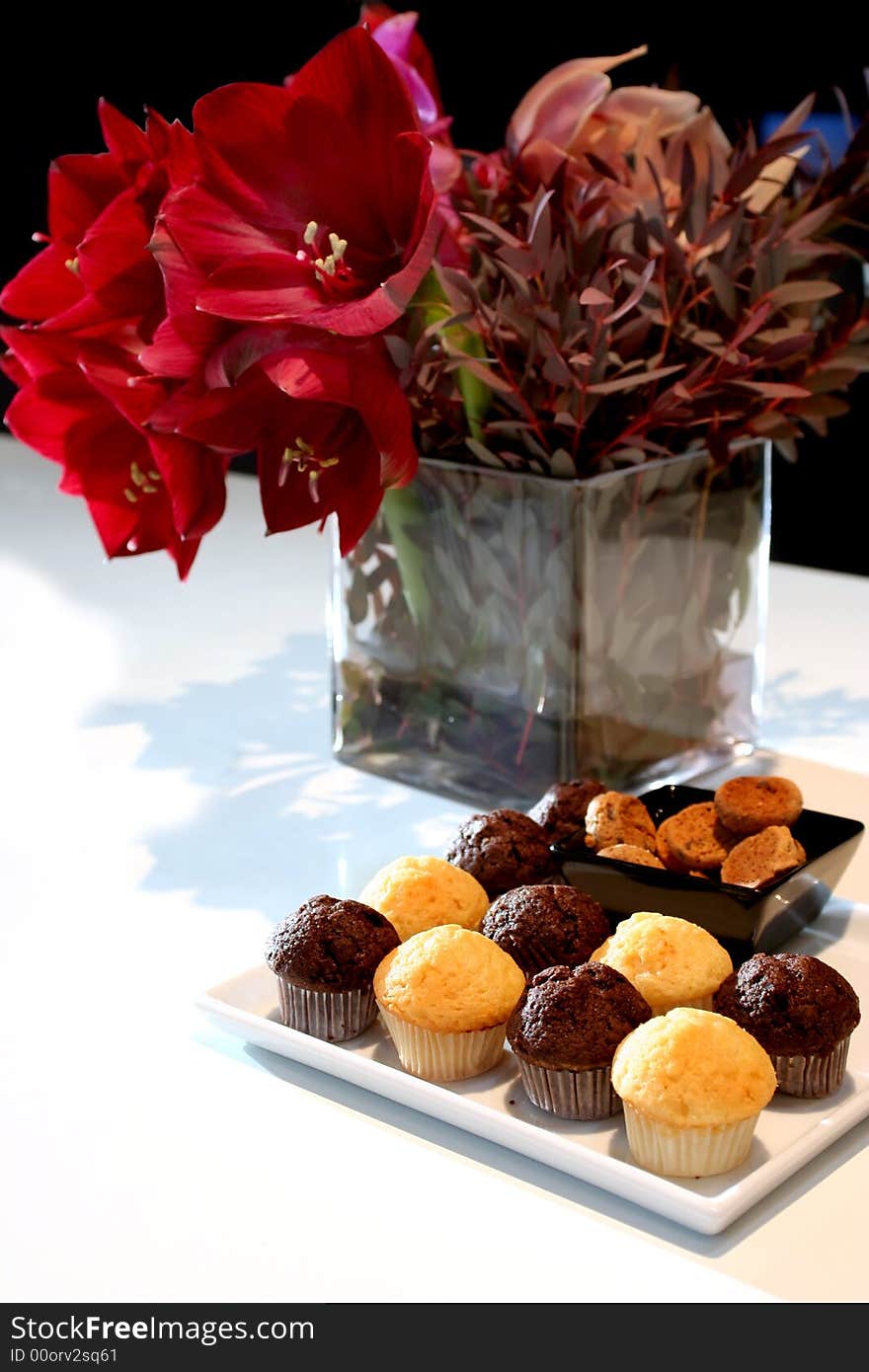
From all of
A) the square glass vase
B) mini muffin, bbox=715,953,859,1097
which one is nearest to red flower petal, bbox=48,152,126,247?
the square glass vase

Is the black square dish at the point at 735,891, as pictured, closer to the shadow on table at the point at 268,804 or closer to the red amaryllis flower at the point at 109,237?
the shadow on table at the point at 268,804

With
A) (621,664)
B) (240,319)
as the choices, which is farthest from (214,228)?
(621,664)

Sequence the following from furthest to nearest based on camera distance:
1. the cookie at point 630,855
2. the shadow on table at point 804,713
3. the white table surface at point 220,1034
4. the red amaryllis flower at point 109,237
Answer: the shadow on table at point 804,713 < the red amaryllis flower at point 109,237 < the cookie at point 630,855 < the white table surface at point 220,1034

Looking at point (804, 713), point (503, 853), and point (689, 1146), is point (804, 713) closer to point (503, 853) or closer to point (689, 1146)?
point (503, 853)

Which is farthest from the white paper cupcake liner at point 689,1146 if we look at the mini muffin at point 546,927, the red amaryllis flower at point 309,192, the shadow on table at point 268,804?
the red amaryllis flower at point 309,192

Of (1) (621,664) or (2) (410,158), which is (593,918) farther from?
(2) (410,158)

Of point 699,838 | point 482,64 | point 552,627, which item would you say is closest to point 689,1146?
point 699,838
